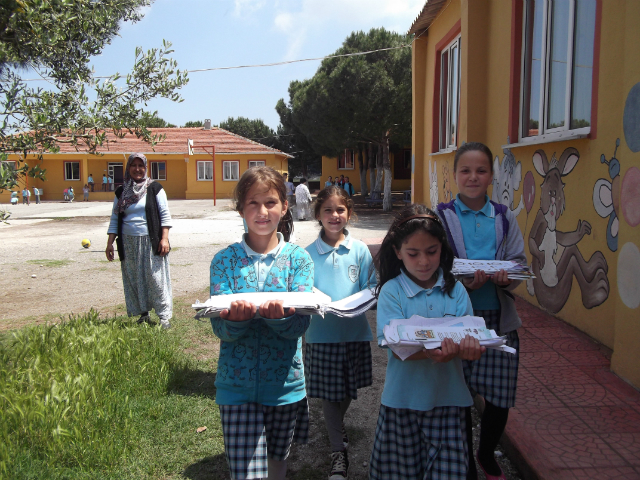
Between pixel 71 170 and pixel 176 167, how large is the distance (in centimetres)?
719

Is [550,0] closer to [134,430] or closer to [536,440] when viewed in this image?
[536,440]

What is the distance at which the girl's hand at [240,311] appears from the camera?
6.42 ft

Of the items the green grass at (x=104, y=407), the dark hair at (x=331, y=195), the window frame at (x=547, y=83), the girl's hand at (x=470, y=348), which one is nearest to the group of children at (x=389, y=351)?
the girl's hand at (x=470, y=348)

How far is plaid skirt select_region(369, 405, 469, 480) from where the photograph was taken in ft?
6.81

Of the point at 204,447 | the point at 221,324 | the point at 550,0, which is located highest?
the point at 550,0

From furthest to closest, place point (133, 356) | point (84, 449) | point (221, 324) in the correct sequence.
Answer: point (133, 356), point (84, 449), point (221, 324)

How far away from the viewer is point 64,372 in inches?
139

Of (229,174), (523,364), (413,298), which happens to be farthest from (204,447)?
(229,174)

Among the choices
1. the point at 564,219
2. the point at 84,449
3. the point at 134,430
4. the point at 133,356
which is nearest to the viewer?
the point at 84,449

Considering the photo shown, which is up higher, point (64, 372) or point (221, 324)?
point (221, 324)

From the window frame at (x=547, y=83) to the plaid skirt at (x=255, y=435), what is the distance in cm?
373

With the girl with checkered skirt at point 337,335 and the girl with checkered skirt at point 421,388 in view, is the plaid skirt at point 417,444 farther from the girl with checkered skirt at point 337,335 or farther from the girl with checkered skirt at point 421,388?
the girl with checkered skirt at point 337,335

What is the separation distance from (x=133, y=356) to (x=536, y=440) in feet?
9.33

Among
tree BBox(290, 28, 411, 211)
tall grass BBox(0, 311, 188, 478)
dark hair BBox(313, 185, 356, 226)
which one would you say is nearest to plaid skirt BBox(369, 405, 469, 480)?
dark hair BBox(313, 185, 356, 226)
